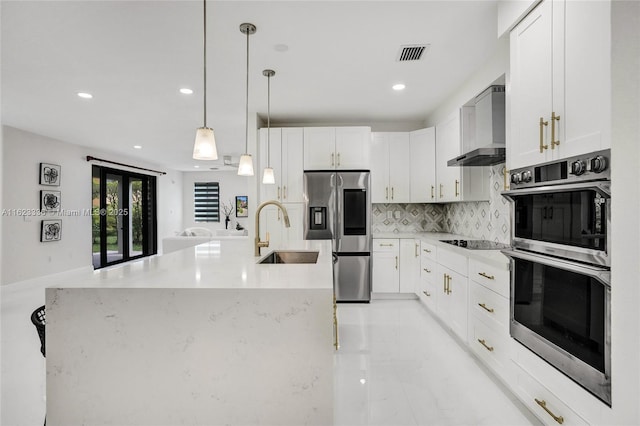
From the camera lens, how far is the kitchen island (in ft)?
3.98

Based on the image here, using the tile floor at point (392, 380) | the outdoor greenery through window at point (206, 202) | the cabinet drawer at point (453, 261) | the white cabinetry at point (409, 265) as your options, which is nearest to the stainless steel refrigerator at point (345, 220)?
the white cabinetry at point (409, 265)

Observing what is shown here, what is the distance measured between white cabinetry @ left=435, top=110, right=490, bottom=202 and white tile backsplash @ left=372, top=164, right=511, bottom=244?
12 cm

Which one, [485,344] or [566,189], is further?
[485,344]

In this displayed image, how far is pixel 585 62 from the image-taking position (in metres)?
1.44

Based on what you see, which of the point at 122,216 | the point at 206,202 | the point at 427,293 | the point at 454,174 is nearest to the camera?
the point at 454,174

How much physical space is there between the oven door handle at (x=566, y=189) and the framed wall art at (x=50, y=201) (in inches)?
261

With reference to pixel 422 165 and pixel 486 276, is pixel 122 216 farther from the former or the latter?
pixel 486 276

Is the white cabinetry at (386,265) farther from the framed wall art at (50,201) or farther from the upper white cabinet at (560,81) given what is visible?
the framed wall art at (50,201)

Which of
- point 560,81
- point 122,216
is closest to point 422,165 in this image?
point 560,81

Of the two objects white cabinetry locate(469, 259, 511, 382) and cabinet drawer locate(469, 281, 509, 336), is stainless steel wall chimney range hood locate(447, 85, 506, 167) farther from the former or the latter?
cabinet drawer locate(469, 281, 509, 336)

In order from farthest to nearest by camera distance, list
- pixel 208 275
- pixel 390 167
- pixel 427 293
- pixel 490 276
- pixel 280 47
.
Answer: pixel 390 167 → pixel 427 293 → pixel 280 47 → pixel 490 276 → pixel 208 275

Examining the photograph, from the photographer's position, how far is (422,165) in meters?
4.41

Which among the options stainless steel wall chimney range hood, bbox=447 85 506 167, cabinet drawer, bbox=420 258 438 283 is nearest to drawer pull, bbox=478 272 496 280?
stainless steel wall chimney range hood, bbox=447 85 506 167

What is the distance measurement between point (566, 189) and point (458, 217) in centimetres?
287
